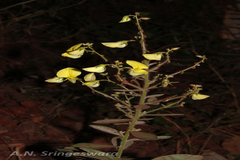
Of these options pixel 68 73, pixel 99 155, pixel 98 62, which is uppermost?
pixel 68 73

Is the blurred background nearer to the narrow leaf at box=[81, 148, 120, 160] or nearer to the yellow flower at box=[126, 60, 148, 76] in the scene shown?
the yellow flower at box=[126, 60, 148, 76]

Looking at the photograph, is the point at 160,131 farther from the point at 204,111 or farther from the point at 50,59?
the point at 50,59

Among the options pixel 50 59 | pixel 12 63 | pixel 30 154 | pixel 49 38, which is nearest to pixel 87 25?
pixel 49 38

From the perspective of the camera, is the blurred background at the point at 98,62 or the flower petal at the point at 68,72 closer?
the flower petal at the point at 68,72

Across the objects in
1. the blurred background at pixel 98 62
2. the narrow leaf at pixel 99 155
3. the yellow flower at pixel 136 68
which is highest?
the yellow flower at pixel 136 68

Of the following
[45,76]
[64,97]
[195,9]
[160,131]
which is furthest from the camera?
[195,9]

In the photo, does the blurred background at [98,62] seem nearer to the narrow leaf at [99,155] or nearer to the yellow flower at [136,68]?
the yellow flower at [136,68]

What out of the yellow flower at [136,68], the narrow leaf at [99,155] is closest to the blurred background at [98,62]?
the yellow flower at [136,68]

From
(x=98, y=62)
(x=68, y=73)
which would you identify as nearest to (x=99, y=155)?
(x=68, y=73)

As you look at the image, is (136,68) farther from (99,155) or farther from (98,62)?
(98,62)
